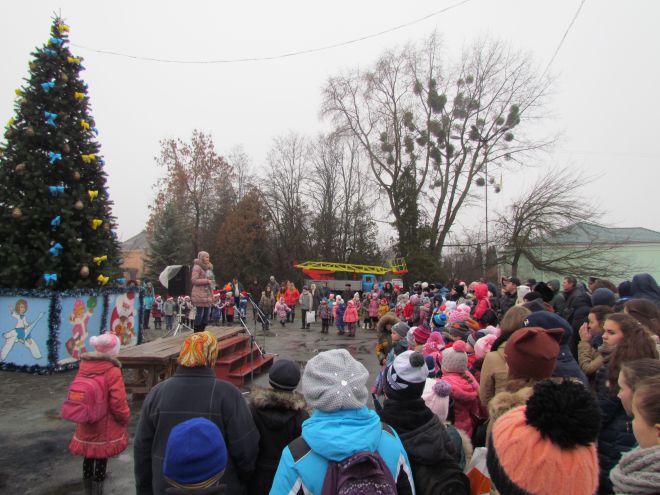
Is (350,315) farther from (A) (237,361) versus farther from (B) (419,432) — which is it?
(B) (419,432)

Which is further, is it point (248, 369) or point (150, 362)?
point (248, 369)

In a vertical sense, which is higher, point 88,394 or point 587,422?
point 587,422

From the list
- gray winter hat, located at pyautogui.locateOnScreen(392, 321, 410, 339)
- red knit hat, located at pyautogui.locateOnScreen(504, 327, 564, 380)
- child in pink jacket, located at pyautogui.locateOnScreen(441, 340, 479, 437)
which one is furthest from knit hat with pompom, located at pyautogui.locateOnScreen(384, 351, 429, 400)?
gray winter hat, located at pyautogui.locateOnScreen(392, 321, 410, 339)

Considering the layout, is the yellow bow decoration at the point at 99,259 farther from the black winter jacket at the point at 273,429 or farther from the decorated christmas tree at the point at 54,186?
the black winter jacket at the point at 273,429

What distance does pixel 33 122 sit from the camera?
33.1 feet

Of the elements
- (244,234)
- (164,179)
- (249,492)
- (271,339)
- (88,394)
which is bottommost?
(271,339)

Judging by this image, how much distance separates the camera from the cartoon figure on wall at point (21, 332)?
9500 millimetres

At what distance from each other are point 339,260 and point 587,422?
4345cm

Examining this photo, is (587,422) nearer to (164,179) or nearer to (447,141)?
(447,141)

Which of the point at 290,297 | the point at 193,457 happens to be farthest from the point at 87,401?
the point at 290,297

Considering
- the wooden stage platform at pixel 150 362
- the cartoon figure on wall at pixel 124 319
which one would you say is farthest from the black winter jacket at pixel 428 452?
the cartoon figure on wall at pixel 124 319

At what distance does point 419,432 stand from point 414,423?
0.08 meters

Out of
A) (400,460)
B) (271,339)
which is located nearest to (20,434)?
(400,460)

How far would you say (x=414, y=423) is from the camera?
2463mm
